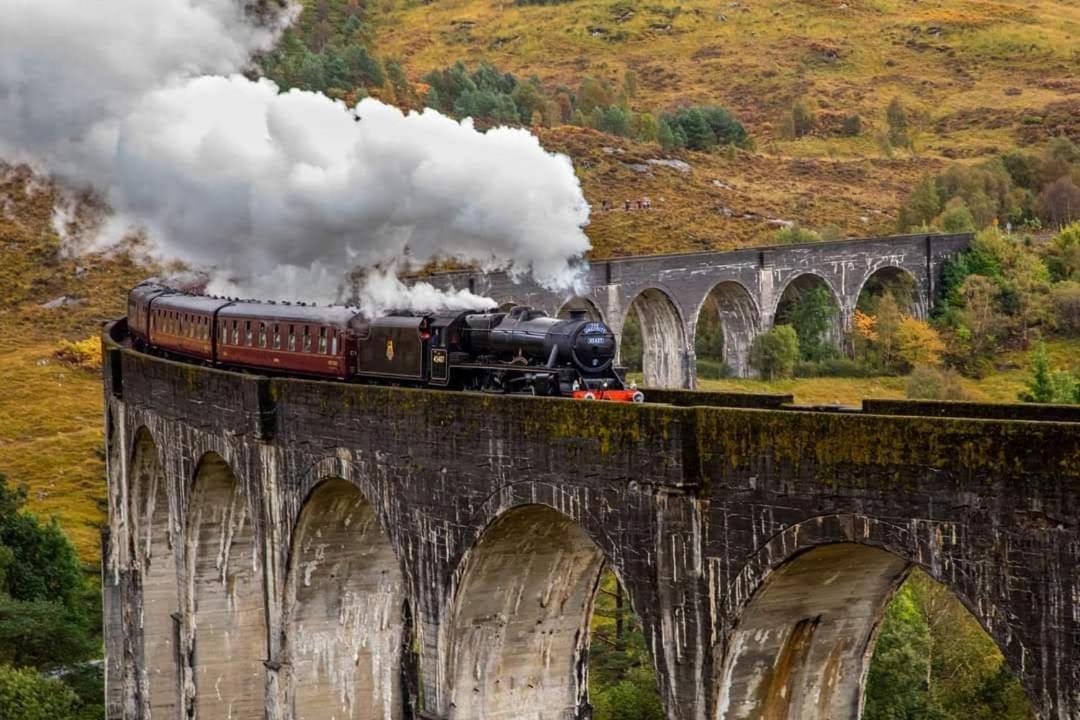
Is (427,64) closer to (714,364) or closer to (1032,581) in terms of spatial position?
(714,364)

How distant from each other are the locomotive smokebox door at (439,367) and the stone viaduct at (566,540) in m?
1.66

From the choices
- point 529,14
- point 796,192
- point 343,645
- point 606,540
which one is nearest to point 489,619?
point 606,540

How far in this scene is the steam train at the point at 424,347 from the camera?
24.7 meters

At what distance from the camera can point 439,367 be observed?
26.5 m

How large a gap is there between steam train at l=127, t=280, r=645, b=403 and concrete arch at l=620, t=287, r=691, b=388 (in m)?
40.5

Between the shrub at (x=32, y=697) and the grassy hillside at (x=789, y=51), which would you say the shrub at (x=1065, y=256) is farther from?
the grassy hillside at (x=789, y=51)

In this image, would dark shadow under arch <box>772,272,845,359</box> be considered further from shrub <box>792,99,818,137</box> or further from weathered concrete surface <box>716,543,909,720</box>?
shrub <box>792,99,818,137</box>

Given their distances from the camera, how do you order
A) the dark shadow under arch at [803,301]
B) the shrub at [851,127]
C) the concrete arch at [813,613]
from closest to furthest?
the concrete arch at [813,613], the dark shadow under arch at [803,301], the shrub at [851,127]

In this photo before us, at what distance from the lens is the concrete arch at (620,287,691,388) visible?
7438 centimetres

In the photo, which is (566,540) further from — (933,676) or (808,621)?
(933,676)

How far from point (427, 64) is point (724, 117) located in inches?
1703

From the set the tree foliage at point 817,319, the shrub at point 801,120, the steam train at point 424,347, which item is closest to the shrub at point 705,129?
the shrub at point 801,120

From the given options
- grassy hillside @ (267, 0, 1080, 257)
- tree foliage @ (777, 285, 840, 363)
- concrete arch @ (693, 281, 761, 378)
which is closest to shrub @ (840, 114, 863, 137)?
grassy hillside @ (267, 0, 1080, 257)

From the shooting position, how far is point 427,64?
6614 inches
